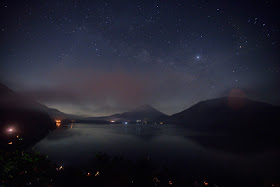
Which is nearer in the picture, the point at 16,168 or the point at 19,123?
the point at 16,168

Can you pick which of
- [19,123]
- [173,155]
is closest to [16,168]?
[173,155]

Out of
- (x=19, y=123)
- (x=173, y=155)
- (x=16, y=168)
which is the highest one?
(x=16, y=168)

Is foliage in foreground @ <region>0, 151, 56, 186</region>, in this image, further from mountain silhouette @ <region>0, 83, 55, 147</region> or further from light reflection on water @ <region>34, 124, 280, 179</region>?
mountain silhouette @ <region>0, 83, 55, 147</region>

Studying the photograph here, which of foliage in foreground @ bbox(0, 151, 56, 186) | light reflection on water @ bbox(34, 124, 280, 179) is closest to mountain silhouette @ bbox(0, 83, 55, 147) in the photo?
light reflection on water @ bbox(34, 124, 280, 179)

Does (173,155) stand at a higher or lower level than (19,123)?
lower

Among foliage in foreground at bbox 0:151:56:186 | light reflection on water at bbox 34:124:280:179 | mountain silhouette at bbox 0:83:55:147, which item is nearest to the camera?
foliage in foreground at bbox 0:151:56:186

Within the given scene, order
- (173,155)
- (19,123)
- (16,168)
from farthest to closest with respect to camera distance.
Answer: (19,123) → (173,155) → (16,168)

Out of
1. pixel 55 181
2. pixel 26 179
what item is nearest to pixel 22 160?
pixel 26 179

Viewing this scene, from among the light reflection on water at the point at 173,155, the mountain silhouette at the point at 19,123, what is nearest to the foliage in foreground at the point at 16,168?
the light reflection on water at the point at 173,155

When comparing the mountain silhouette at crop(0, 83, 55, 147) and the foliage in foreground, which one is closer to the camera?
the foliage in foreground

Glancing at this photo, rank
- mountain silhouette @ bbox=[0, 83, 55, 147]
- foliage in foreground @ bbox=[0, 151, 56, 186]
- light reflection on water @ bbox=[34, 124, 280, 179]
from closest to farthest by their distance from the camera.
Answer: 1. foliage in foreground @ bbox=[0, 151, 56, 186]
2. light reflection on water @ bbox=[34, 124, 280, 179]
3. mountain silhouette @ bbox=[0, 83, 55, 147]

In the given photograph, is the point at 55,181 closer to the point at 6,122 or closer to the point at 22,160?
the point at 22,160

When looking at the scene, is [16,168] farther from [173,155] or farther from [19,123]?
[19,123]

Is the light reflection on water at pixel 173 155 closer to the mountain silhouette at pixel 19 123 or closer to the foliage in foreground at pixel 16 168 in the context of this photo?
the mountain silhouette at pixel 19 123
